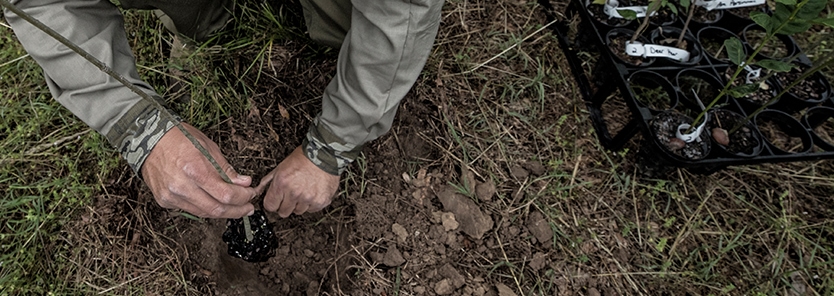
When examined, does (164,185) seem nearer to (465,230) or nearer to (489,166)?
(465,230)

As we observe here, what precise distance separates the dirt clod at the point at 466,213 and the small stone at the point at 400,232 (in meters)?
0.14

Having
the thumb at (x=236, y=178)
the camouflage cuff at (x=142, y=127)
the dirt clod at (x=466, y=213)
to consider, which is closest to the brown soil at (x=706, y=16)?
the dirt clod at (x=466, y=213)

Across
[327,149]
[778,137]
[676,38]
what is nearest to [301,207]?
[327,149]

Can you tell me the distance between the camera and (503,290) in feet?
4.65

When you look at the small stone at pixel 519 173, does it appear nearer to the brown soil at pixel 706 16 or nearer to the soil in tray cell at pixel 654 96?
the soil in tray cell at pixel 654 96

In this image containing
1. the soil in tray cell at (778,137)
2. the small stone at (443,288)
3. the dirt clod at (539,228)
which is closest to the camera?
the small stone at (443,288)

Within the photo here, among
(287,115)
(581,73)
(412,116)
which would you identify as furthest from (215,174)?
(581,73)

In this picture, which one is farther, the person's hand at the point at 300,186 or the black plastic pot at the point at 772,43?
the black plastic pot at the point at 772,43

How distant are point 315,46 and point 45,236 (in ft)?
3.04

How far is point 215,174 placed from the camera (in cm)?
115

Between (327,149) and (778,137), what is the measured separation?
59.0 inches

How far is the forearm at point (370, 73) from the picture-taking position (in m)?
1.06

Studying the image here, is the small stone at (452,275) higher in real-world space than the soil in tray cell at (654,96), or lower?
lower

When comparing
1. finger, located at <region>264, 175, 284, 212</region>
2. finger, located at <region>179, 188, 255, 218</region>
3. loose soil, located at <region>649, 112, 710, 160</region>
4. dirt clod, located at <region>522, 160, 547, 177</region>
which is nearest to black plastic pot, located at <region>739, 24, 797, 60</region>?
loose soil, located at <region>649, 112, 710, 160</region>
